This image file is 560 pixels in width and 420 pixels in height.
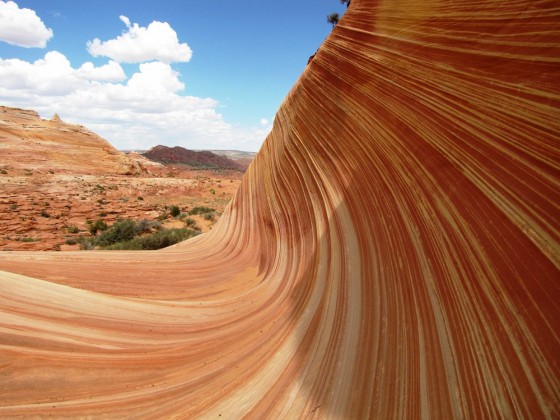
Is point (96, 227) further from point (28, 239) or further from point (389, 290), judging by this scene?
point (389, 290)

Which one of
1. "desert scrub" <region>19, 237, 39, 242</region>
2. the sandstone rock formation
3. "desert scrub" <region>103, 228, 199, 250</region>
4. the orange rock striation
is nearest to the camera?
the orange rock striation

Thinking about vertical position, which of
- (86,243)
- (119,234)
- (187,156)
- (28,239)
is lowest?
(28,239)

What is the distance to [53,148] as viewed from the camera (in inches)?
1554

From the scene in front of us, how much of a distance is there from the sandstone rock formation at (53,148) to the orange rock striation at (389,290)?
37853 mm

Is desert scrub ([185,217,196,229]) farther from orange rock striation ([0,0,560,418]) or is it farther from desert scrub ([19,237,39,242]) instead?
orange rock striation ([0,0,560,418])

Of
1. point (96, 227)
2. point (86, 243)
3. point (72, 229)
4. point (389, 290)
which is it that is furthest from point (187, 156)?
point (389, 290)

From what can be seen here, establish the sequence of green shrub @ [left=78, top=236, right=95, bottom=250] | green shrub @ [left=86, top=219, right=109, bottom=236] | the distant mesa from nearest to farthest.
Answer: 1. green shrub @ [left=78, top=236, right=95, bottom=250]
2. green shrub @ [left=86, top=219, right=109, bottom=236]
3. the distant mesa

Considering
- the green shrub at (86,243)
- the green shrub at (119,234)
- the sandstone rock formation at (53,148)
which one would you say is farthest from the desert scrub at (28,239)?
the sandstone rock formation at (53,148)

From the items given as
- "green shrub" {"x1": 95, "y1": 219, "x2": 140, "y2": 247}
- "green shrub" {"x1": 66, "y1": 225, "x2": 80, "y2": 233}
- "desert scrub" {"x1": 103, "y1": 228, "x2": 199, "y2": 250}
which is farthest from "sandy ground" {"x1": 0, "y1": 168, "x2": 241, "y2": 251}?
"desert scrub" {"x1": 103, "y1": 228, "x2": 199, "y2": 250}

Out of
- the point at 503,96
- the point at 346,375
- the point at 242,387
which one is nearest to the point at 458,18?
the point at 503,96

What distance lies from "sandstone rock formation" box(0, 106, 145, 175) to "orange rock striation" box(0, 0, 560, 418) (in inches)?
1490

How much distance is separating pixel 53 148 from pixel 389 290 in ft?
157

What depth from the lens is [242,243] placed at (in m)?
5.96

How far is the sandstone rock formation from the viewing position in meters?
35.1
